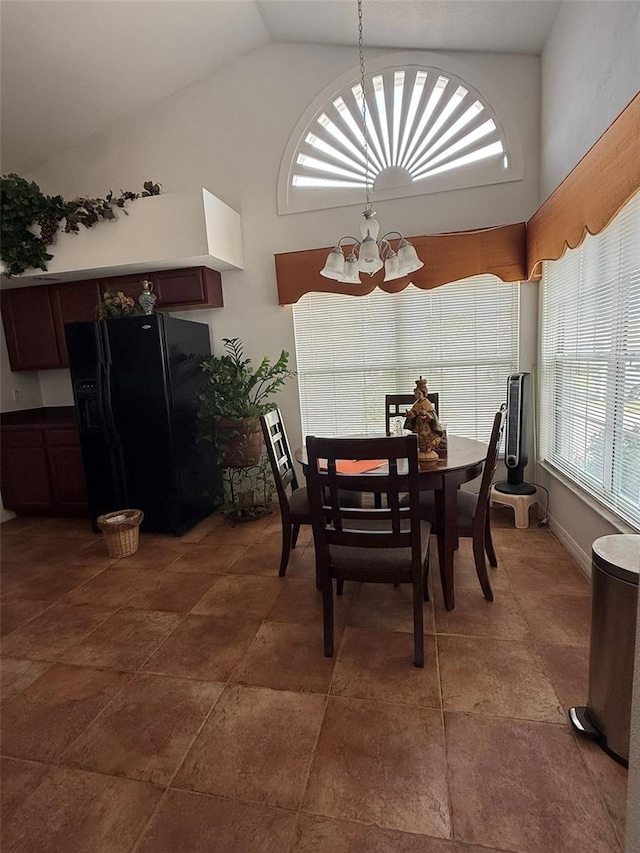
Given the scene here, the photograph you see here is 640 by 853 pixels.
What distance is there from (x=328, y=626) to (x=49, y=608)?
173cm

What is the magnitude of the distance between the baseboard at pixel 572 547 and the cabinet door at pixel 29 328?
4439 mm

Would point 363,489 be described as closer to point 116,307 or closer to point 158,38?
point 116,307

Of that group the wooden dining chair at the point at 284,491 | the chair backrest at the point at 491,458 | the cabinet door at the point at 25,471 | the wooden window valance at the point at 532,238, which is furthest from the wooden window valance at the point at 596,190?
the cabinet door at the point at 25,471

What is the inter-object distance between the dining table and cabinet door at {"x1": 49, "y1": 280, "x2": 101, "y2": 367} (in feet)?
9.13

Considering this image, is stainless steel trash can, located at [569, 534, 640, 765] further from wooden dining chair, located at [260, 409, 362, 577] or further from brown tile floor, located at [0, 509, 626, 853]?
wooden dining chair, located at [260, 409, 362, 577]

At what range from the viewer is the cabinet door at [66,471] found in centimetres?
366

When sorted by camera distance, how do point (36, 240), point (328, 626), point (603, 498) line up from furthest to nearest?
point (36, 240), point (603, 498), point (328, 626)

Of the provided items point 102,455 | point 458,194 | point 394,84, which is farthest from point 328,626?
point 394,84

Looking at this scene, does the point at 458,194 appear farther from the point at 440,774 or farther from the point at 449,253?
the point at 440,774

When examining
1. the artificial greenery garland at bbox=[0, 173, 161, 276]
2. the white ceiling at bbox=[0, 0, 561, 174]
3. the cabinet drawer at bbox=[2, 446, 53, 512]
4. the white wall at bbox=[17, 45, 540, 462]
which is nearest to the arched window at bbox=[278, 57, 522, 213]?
the white wall at bbox=[17, 45, 540, 462]

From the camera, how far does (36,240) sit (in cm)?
332

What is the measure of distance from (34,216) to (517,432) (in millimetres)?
4090

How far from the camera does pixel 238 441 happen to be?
3.31m

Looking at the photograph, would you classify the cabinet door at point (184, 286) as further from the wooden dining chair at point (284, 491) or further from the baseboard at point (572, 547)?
the baseboard at point (572, 547)
